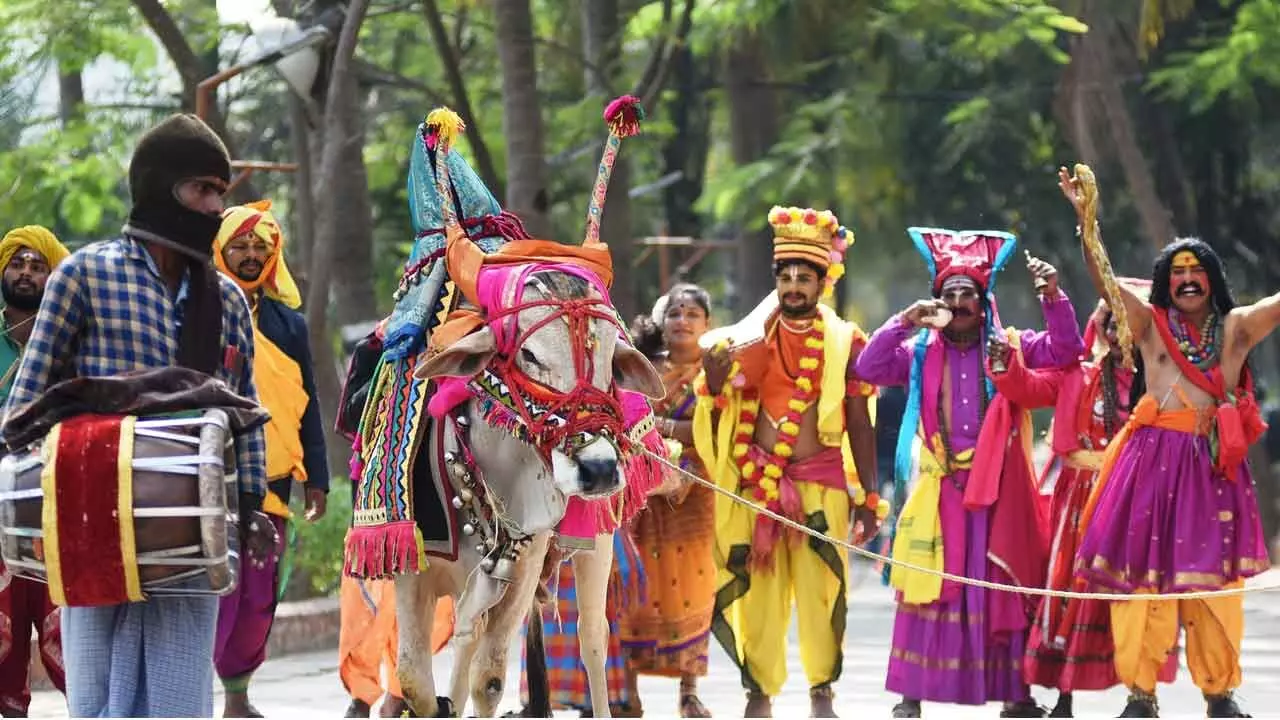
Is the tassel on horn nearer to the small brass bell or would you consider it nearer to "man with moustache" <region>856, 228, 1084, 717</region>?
the small brass bell

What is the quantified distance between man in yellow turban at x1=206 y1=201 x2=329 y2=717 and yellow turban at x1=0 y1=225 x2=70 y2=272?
82 centimetres

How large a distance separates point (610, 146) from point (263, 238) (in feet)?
9.00

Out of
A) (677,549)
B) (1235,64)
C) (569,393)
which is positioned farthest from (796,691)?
(1235,64)

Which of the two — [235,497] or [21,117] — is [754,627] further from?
[21,117]

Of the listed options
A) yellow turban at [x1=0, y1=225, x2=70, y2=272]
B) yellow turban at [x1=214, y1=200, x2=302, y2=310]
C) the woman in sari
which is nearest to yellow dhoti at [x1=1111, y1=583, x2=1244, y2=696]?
the woman in sari

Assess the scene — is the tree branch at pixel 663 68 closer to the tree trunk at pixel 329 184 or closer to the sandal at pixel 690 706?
the tree trunk at pixel 329 184

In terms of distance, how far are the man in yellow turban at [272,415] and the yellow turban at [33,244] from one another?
2.68ft

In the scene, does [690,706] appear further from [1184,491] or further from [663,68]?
[663,68]

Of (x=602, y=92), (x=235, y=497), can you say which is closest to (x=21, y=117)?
(x=602, y=92)

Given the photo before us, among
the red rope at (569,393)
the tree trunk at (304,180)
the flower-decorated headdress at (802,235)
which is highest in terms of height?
the tree trunk at (304,180)

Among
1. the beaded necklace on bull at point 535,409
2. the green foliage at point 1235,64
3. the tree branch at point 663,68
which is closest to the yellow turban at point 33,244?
the beaded necklace on bull at point 535,409

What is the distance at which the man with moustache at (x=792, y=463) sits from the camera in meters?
11.2

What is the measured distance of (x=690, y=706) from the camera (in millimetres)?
11617

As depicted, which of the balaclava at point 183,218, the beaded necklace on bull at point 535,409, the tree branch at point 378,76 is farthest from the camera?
the tree branch at point 378,76
